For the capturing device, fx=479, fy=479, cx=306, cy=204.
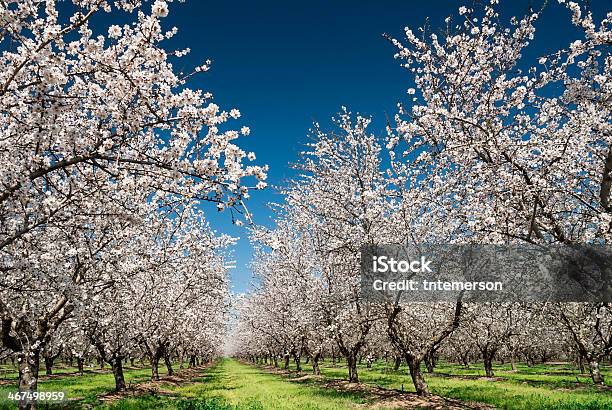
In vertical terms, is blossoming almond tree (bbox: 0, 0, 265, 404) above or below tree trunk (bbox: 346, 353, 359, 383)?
above

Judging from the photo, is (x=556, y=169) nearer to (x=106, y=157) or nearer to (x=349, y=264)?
(x=106, y=157)

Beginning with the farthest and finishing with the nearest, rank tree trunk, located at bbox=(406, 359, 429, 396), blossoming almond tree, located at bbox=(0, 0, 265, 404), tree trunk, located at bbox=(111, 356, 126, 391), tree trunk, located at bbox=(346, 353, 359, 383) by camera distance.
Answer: tree trunk, located at bbox=(346, 353, 359, 383), tree trunk, located at bbox=(111, 356, 126, 391), tree trunk, located at bbox=(406, 359, 429, 396), blossoming almond tree, located at bbox=(0, 0, 265, 404)

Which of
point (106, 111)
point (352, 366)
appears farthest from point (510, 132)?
point (352, 366)

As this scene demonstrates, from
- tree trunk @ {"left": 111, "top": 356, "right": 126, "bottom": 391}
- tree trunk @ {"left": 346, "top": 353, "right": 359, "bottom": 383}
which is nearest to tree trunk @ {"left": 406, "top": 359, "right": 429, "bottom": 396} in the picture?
tree trunk @ {"left": 346, "top": 353, "right": 359, "bottom": 383}

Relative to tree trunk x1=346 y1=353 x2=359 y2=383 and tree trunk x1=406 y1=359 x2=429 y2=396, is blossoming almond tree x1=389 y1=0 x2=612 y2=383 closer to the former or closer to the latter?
tree trunk x1=406 y1=359 x2=429 y2=396

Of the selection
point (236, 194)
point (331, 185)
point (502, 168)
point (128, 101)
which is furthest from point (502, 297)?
point (128, 101)

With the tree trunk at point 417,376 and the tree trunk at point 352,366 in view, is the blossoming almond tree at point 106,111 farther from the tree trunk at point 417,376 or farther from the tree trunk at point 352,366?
the tree trunk at point 352,366

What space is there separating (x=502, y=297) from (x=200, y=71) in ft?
44.2

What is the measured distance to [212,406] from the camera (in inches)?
548

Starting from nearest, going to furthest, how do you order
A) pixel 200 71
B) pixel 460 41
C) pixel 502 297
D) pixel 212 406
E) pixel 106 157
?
pixel 106 157 → pixel 200 71 → pixel 460 41 → pixel 212 406 → pixel 502 297

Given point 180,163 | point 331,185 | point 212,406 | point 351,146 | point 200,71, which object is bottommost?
point 212,406

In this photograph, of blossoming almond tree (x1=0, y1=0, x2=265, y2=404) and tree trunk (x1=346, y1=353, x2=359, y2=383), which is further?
tree trunk (x1=346, y1=353, x2=359, y2=383)

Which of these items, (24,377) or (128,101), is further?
(24,377)

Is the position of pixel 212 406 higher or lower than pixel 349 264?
lower
